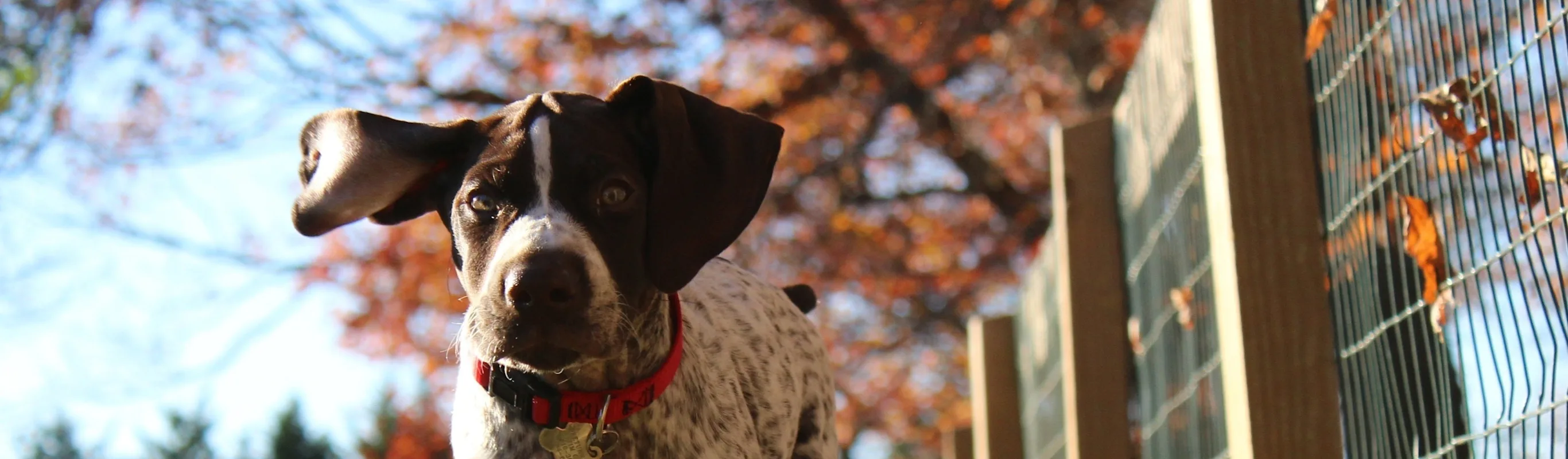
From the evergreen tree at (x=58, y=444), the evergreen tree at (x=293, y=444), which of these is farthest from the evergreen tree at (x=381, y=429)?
the evergreen tree at (x=58, y=444)

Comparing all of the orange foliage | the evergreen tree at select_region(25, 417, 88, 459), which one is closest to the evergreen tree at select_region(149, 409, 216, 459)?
the evergreen tree at select_region(25, 417, 88, 459)

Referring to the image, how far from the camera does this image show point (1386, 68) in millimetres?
2717

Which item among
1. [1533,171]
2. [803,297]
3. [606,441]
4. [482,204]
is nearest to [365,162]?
[482,204]

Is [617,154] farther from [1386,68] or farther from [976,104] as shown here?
[976,104]

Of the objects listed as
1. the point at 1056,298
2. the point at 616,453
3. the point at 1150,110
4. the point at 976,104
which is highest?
the point at 976,104

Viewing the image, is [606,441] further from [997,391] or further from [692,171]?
[997,391]

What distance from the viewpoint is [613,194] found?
279cm

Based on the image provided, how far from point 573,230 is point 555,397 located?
430 mm

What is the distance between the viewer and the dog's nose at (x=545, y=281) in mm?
2547

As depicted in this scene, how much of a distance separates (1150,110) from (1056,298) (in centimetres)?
182

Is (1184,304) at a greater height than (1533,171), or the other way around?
(1533,171)

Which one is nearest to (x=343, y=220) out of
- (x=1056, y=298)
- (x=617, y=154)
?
(x=617, y=154)

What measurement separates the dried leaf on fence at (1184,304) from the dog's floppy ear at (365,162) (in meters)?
1.98

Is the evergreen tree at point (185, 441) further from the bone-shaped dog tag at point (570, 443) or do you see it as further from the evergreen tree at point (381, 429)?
the bone-shaped dog tag at point (570, 443)
